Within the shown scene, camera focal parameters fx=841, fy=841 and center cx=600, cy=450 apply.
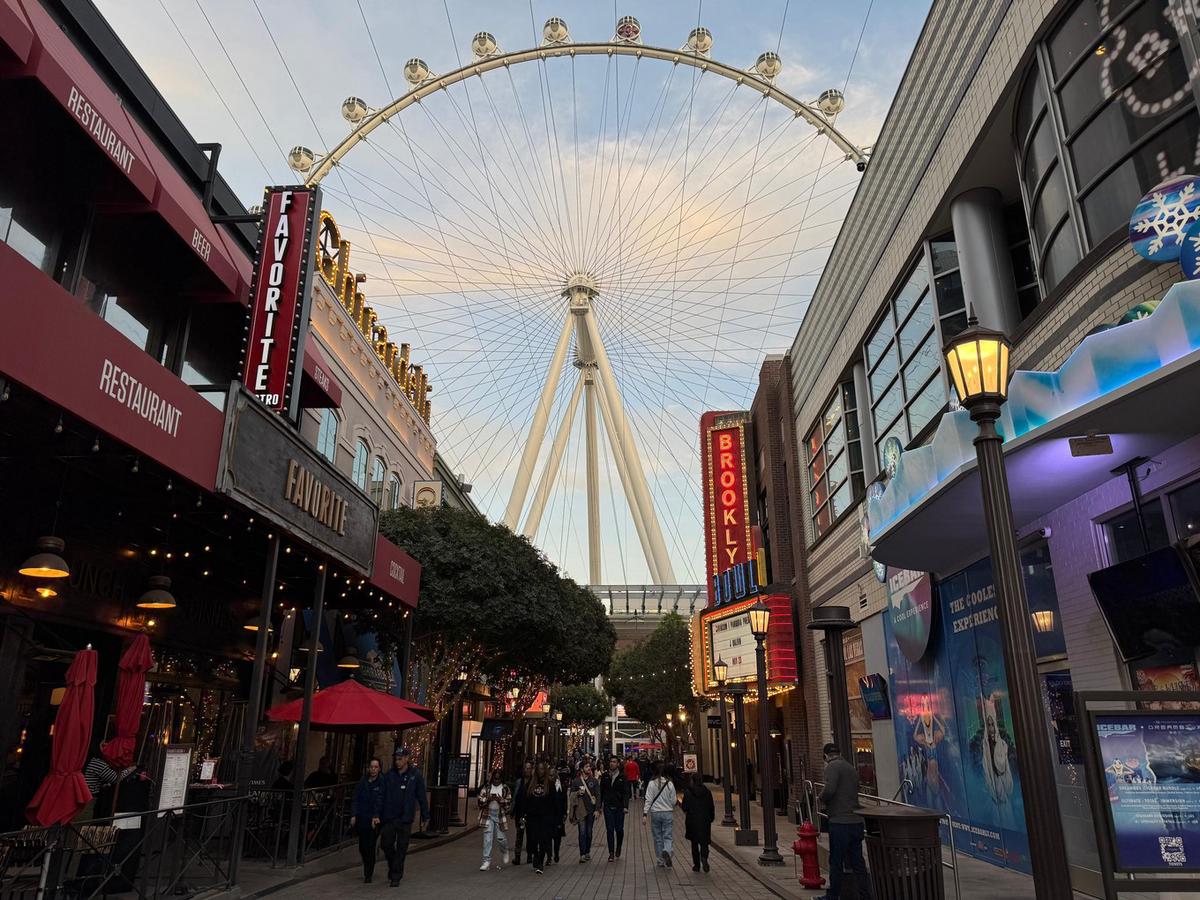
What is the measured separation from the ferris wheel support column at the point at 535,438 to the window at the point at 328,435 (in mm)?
14536

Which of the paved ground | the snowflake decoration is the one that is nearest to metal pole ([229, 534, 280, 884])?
the paved ground

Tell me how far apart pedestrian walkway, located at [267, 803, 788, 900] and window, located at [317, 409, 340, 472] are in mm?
11351

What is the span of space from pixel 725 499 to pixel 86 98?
27190 mm

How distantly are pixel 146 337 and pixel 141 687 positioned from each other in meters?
6.05

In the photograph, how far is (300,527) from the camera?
13.4m

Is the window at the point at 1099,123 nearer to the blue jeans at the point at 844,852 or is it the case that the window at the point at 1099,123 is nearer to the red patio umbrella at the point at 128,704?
the blue jeans at the point at 844,852

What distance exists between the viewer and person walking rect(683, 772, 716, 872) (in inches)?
624

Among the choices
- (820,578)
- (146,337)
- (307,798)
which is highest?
(146,337)

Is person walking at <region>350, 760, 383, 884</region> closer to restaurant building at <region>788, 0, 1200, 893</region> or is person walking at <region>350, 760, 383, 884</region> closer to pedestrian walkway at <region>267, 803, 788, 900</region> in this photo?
pedestrian walkway at <region>267, 803, 788, 900</region>

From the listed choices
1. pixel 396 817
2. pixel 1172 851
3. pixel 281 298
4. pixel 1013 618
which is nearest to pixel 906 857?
pixel 1172 851

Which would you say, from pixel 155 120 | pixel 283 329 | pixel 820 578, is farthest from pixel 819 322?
pixel 155 120

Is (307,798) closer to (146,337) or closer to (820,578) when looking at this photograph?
(146,337)

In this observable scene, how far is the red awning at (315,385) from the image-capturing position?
17.2 meters

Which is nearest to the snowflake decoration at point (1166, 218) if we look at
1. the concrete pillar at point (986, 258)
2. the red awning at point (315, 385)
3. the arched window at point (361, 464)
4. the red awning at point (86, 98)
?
the concrete pillar at point (986, 258)
